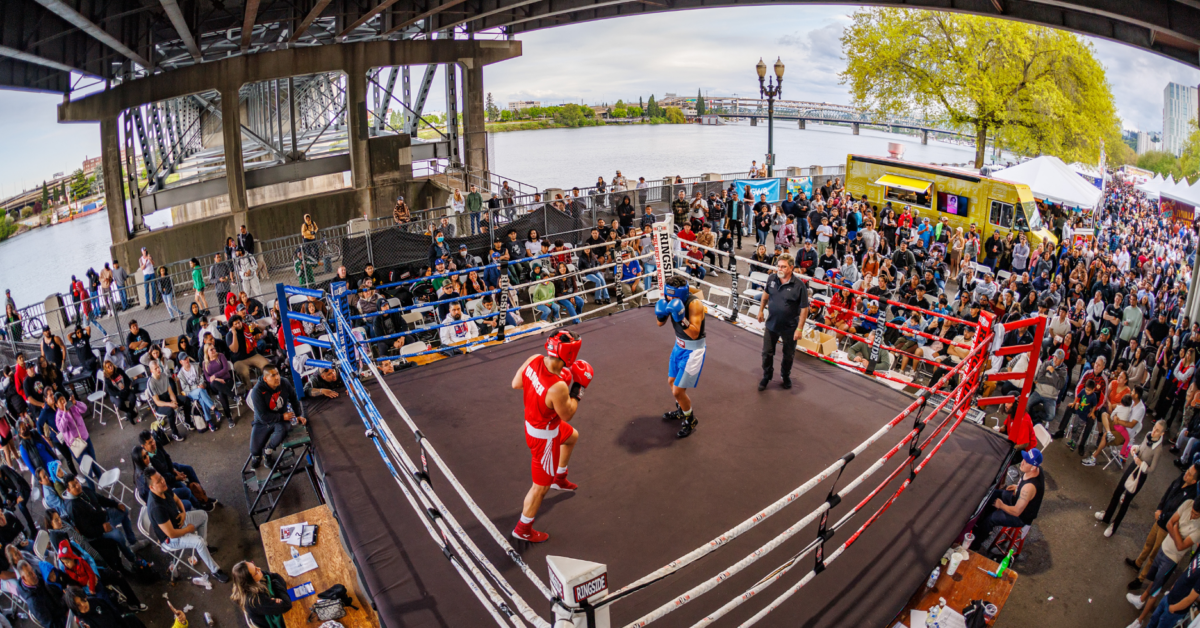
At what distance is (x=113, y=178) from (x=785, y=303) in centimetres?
2414

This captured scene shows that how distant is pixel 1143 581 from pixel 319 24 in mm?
29018

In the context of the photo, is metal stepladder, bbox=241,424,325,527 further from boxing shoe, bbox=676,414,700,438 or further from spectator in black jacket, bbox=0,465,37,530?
boxing shoe, bbox=676,414,700,438

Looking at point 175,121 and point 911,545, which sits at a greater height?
point 175,121

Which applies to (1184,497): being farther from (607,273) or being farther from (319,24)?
(319,24)

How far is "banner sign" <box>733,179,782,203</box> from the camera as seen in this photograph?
65.3ft

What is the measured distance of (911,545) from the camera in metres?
5.15

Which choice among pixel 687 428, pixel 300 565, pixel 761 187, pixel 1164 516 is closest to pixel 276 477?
pixel 300 565

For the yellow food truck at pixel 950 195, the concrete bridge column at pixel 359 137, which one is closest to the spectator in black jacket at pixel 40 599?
the yellow food truck at pixel 950 195

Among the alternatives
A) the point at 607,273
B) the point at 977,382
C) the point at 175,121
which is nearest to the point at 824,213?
the point at 607,273

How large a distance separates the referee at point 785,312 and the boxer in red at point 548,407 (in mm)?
2883

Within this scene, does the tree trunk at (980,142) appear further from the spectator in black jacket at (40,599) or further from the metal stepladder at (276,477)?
the spectator in black jacket at (40,599)

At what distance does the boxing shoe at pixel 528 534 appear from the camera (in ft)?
16.4

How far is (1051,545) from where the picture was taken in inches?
266

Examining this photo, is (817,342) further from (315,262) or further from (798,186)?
(798,186)
